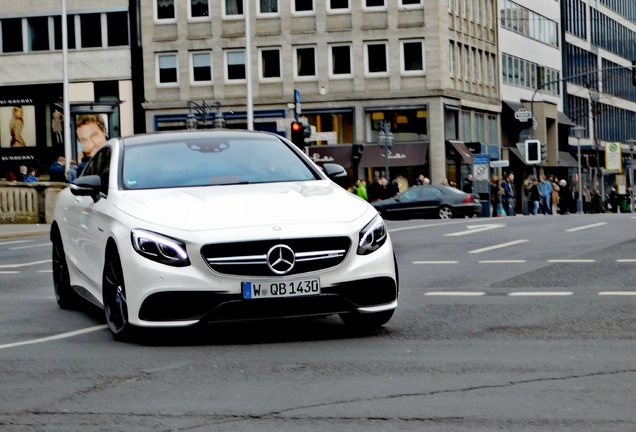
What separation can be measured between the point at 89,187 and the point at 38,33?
56.9 m

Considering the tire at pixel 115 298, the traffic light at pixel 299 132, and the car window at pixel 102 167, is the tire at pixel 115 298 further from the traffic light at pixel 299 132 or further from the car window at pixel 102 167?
the traffic light at pixel 299 132

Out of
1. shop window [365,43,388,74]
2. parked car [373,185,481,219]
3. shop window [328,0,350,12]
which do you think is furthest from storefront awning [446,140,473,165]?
parked car [373,185,481,219]

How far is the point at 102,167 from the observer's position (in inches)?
454

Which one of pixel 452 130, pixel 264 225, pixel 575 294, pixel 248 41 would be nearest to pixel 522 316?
pixel 575 294

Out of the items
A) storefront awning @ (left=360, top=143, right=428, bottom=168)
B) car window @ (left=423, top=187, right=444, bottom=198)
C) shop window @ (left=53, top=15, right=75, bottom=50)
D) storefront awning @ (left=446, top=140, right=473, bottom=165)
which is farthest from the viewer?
shop window @ (left=53, top=15, right=75, bottom=50)

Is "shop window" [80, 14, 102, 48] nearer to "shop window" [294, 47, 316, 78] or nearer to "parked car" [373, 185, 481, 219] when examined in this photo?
"shop window" [294, 47, 316, 78]

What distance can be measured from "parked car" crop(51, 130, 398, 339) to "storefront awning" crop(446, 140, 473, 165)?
2057 inches

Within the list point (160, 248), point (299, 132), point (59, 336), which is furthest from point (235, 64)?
point (160, 248)

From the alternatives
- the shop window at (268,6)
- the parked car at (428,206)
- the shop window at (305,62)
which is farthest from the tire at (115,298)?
the shop window at (268,6)

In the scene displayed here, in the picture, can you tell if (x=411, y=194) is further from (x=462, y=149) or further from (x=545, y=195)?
(x=462, y=149)

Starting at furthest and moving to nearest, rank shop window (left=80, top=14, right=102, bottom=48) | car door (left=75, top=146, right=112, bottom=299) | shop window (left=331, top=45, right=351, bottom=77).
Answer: shop window (left=80, top=14, right=102, bottom=48)
shop window (left=331, top=45, right=351, bottom=77)
car door (left=75, top=146, right=112, bottom=299)

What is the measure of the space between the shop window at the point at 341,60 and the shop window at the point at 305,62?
888 millimetres

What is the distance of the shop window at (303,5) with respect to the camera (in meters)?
63.8

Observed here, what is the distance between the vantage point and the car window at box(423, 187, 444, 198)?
47.4 m
